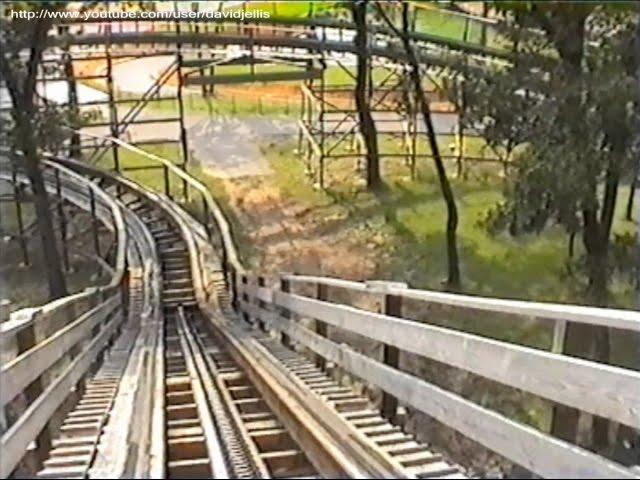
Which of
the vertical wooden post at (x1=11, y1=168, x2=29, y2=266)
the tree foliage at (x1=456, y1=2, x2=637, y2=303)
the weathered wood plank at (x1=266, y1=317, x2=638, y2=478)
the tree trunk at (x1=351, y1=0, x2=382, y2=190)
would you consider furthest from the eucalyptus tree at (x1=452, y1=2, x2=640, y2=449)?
the vertical wooden post at (x1=11, y1=168, x2=29, y2=266)

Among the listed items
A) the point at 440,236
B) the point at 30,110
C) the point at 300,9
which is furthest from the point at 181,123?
the point at 30,110

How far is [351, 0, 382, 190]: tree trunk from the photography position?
514 inches

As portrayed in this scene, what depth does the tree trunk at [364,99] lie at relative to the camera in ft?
42.8

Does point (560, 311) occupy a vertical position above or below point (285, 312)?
above

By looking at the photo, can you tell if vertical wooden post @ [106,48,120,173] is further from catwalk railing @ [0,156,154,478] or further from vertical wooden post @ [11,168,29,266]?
catwalk railing @ [0,156,154,478]

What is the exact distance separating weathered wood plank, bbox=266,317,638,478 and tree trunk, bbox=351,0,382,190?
10.6 m

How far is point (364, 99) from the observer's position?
43.8ft

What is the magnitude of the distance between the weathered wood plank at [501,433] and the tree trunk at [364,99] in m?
10.6

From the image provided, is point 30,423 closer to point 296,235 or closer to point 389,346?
point 389,346

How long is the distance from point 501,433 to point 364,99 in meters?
11.8

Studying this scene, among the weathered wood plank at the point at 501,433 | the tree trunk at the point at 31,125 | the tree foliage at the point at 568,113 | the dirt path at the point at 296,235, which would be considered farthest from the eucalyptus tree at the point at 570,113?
the weathered wood plank at the point at 501,433

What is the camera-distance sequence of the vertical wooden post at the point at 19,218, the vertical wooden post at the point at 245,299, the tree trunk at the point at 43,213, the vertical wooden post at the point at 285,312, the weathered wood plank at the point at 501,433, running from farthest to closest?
1. the vertical wooden post at the point at 19,218
2. the tree trunk at the point at 43,213
3. the vertical wooden post at the point at 245,299
4. the vertical wooden post at the point at 285,312
5. the weathered wood plank at the point at 501,433

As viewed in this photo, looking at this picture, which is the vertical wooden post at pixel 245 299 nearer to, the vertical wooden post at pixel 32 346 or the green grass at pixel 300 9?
the vertical wooden post at pixel 32 346

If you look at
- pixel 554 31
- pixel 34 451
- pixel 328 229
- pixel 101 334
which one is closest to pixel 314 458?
pixel 34 451
